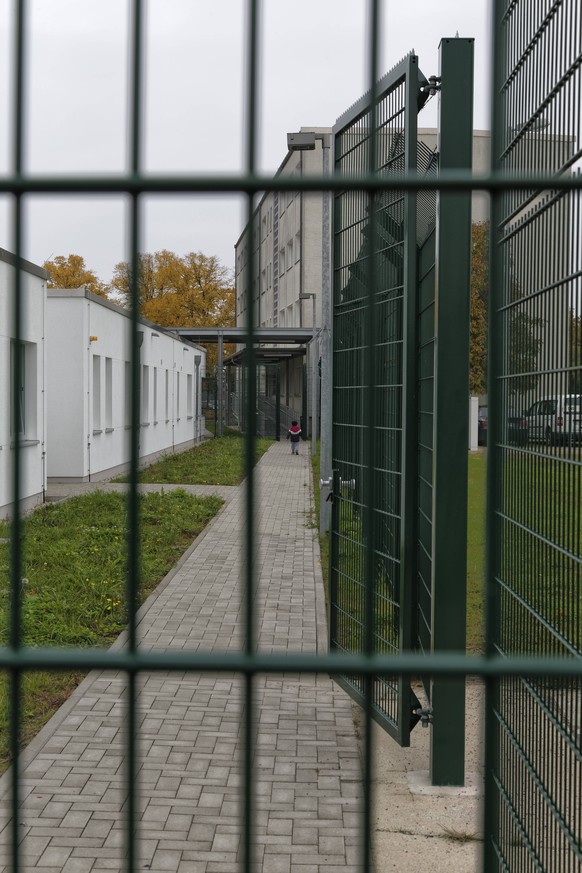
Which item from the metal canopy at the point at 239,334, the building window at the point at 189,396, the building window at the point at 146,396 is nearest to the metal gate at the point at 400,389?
the building window at the point at 146,396

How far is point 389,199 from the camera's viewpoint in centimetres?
539

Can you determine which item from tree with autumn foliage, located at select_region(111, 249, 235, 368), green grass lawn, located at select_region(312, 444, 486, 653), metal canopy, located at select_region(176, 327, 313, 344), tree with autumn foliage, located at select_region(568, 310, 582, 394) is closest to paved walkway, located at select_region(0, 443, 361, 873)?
tree with autumn foliage, located at select_region(568, 310, 582, 394)

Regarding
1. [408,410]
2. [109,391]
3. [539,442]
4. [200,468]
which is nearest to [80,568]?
[408,410]

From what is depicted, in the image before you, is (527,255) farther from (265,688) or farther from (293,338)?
(293,338)

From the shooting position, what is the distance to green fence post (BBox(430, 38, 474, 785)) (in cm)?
415

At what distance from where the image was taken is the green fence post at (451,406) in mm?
4152

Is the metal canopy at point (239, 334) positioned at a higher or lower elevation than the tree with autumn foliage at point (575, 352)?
higher

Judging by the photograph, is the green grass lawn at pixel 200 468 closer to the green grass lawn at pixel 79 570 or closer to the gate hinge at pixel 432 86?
the green grass lawn at pixel 79 570

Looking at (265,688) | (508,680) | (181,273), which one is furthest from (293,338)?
(508,680)

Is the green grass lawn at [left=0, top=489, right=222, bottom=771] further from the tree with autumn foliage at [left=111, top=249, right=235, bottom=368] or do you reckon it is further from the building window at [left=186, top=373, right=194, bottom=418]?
the tree with autumn foliage at [left=111, top=249, right=235, bottom=368]

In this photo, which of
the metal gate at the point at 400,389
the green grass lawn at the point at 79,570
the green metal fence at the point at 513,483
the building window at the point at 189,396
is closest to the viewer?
the green metal fence at the point at 513,483

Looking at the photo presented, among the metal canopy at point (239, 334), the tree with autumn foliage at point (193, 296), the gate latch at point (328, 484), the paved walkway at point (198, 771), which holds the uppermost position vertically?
the tree with autumn foliage at point (193, 296)

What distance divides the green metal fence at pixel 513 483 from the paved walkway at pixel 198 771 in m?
0.82

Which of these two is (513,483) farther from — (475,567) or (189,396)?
(189,396)
